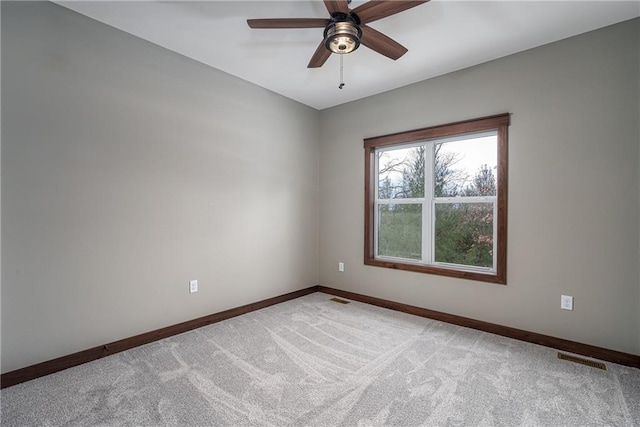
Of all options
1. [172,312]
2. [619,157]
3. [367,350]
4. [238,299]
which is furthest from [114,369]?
[619,157]

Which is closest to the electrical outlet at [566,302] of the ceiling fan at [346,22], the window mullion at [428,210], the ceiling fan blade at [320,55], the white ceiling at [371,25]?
the window mullion at [428,210]

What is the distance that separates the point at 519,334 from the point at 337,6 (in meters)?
3.05

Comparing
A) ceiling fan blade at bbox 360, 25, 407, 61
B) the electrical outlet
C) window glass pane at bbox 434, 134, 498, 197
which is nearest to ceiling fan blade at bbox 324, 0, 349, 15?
ceiling fan blade at bbox 360, 25, 407, 61

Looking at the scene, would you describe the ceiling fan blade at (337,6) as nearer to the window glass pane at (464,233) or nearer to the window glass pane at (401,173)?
the window glass pane at (401,173)

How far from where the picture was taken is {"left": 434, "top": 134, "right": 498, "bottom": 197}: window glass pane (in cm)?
310

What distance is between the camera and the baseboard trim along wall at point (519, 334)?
2.35 meters

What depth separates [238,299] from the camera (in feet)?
11.2

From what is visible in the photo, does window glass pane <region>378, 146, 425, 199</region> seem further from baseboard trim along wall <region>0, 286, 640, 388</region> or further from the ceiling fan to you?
the ceiling fan

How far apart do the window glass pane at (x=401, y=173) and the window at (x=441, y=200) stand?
0.04 ft

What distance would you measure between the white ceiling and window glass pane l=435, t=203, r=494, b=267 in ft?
4.84

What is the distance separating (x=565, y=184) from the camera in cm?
259

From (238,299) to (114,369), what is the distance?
4.42 ft

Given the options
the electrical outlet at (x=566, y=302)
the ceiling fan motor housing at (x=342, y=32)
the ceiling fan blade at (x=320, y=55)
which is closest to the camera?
the ceiling fan motor housing at (x=342, y=32)

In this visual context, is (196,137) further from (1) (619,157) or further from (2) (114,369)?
(1) (619,157)
